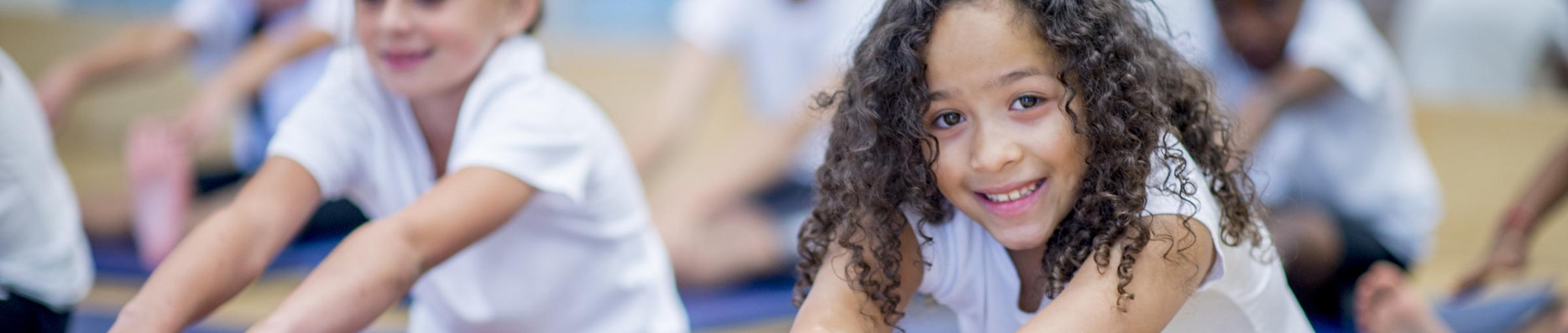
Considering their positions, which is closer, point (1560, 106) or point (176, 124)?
point (176, 124)

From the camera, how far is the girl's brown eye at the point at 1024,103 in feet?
3.00

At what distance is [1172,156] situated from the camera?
0.92m

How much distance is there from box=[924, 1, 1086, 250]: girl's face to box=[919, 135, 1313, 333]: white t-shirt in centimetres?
8

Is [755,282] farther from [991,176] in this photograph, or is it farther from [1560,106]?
[1560,106]

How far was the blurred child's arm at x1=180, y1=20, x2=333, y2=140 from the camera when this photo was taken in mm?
1966

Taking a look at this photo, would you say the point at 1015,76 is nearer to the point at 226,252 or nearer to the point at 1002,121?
the point at 1002,121

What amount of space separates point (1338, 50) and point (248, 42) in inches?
78.8

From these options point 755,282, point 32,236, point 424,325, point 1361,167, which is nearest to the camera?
point 32,236

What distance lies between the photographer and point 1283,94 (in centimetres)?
210

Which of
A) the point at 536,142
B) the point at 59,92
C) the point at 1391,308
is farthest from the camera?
the point at 59,92

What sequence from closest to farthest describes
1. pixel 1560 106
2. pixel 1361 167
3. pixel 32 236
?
pixel 32 236, pixel 1361 167, pixel 1560 106

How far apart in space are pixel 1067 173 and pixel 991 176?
6 centimetres

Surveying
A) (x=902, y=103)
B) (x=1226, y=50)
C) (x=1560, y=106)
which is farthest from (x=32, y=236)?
(x=1560, y=106)

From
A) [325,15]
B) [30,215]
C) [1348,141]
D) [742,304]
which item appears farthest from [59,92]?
[1348,141]
